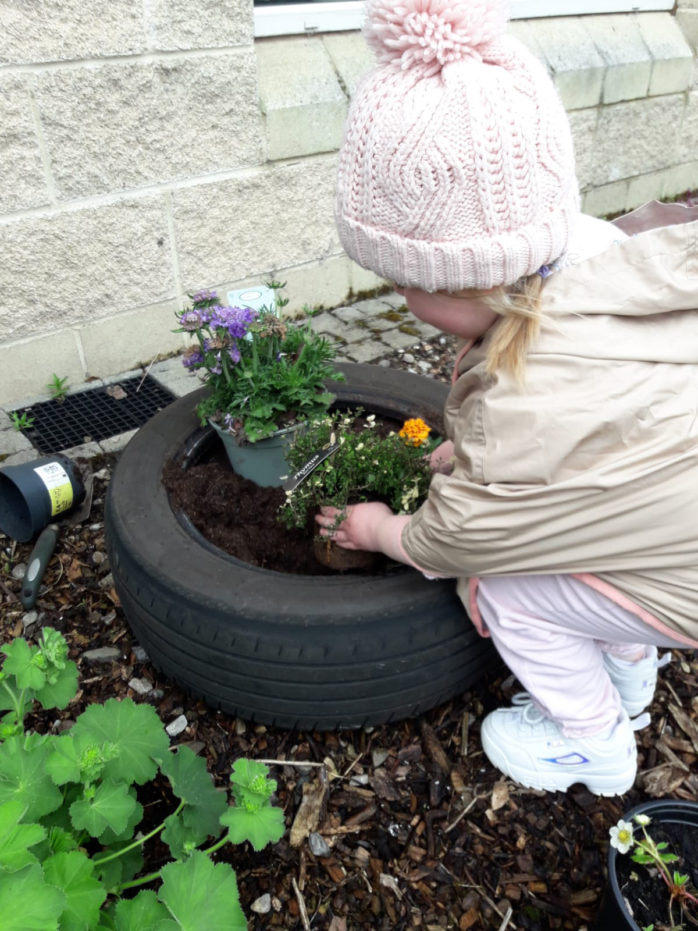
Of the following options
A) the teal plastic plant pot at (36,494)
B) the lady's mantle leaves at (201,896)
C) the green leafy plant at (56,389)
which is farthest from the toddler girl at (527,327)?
the green leafy plant at (56,389)

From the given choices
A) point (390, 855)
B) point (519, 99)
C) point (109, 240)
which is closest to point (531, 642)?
point (390, 855)

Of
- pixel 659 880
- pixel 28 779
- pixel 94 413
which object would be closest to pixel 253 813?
pixel 28 779

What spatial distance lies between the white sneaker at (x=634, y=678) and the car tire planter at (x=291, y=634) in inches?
12.9

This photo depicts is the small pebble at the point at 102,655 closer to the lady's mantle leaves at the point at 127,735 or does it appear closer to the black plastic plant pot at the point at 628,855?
the lady's mantle leaves at the point at 127,735

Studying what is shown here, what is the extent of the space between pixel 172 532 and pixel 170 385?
1515mm

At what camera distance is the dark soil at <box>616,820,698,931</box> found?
1.44 meters

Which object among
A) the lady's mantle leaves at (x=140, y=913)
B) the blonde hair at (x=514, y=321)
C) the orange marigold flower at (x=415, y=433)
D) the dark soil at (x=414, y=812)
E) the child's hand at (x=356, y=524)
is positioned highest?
the blonde hair at (x=514, y=321)

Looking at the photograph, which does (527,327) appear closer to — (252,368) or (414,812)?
(252,368)

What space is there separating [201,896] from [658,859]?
837mm

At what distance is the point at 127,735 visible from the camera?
143cm

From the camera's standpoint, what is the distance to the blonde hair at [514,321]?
145 cm

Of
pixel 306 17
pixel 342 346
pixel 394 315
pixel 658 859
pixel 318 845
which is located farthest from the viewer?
pixel 394 315

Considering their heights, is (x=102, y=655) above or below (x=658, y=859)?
below

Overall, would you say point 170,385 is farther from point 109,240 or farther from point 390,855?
point 390,855
